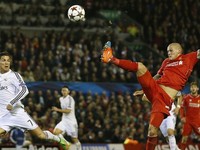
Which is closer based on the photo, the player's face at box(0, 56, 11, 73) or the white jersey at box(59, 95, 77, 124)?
the player's face at box(0, 56, 11, 73)

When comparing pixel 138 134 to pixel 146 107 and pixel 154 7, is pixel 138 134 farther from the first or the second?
pixel 154 7

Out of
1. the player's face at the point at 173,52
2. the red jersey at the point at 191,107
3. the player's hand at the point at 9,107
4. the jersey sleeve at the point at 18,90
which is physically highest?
the player's face at the point at 173,52

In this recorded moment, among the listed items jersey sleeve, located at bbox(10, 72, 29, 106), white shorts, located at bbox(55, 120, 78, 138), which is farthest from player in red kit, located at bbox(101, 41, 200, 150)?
white shorts, located at bbox(55, 120, 78, 138)

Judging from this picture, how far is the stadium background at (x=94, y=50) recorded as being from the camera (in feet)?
65.4

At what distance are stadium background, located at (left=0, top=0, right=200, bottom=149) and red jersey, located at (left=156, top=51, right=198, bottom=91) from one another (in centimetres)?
515

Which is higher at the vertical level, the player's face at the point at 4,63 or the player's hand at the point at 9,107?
the player's face at the point at 4,63

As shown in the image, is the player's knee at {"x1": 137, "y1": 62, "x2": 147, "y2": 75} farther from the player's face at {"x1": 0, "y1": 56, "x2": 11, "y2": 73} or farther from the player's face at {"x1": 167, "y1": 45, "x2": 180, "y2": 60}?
the player's face at {"x1": 0, "y1": 56, "x2": 11, "y2": 73}

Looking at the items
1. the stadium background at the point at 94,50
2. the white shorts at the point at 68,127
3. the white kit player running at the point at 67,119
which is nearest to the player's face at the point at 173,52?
the stadium background at the point at 94,50

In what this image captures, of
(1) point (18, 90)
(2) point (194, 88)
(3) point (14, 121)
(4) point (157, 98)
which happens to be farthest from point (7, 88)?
(2) point (194, 88)

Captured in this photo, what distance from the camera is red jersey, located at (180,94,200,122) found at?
1683cm

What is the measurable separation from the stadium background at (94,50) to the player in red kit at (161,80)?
16.8ft

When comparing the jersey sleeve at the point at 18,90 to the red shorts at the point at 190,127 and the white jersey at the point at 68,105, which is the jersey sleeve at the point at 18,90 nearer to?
the white jersey at the point at 68,105

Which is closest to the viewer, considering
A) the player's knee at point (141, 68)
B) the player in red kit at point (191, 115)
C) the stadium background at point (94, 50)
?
the player's knee at point (141, 68)

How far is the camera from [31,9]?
989 inches
